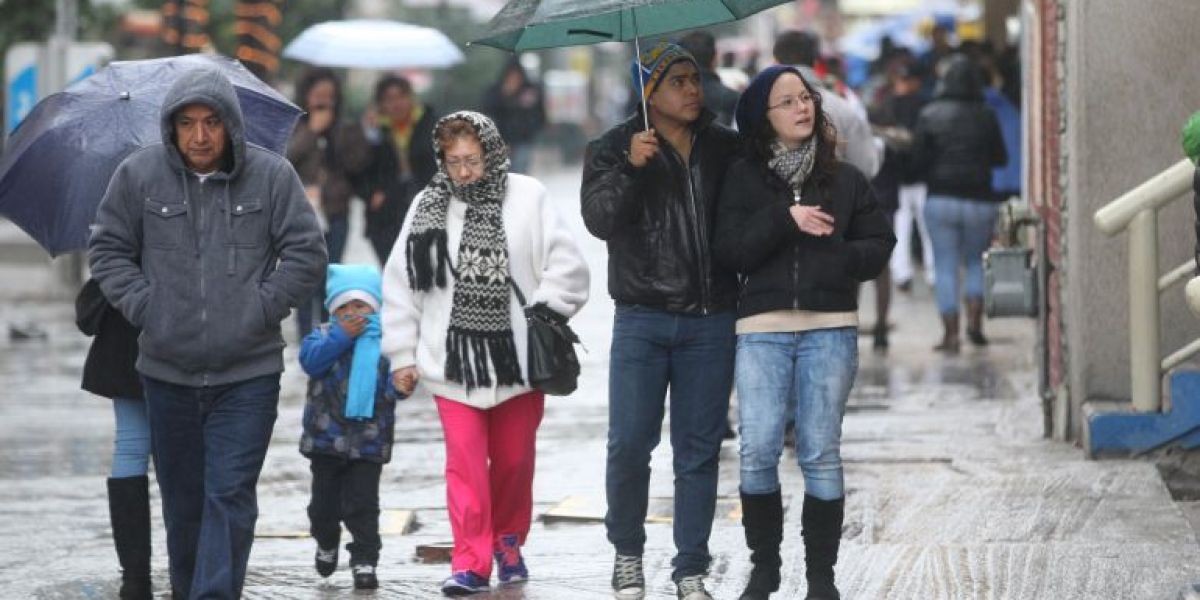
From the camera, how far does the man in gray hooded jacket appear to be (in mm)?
7355

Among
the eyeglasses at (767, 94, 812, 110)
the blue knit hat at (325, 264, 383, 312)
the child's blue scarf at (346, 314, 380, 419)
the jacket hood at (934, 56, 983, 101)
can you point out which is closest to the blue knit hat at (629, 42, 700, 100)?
the eyeglasses at (767, 94, 812, 110)

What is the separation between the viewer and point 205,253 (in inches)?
290

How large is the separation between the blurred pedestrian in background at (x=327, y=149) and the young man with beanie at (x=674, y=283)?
768 centimetres

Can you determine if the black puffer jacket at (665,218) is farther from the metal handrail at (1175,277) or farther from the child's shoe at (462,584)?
the metal handrail at (1175,277)

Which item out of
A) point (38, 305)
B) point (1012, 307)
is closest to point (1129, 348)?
point (1012, 307)

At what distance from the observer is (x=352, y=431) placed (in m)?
8.62

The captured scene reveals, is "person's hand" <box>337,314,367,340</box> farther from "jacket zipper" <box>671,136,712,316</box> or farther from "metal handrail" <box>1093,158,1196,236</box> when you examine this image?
"metal handrail" <box>1093,158,1196,236</box>

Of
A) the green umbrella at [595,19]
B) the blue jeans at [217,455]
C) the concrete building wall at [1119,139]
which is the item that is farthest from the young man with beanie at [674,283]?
the concrete building wall at [1119,139]

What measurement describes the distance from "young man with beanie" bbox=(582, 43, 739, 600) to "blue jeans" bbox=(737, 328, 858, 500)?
30 cm

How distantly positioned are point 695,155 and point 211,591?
2.08 m

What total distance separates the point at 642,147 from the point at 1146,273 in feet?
11.2

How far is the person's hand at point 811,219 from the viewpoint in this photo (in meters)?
7.49

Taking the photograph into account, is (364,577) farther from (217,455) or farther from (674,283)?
(674,283)

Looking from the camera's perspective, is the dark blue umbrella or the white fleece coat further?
the white fleece coat
